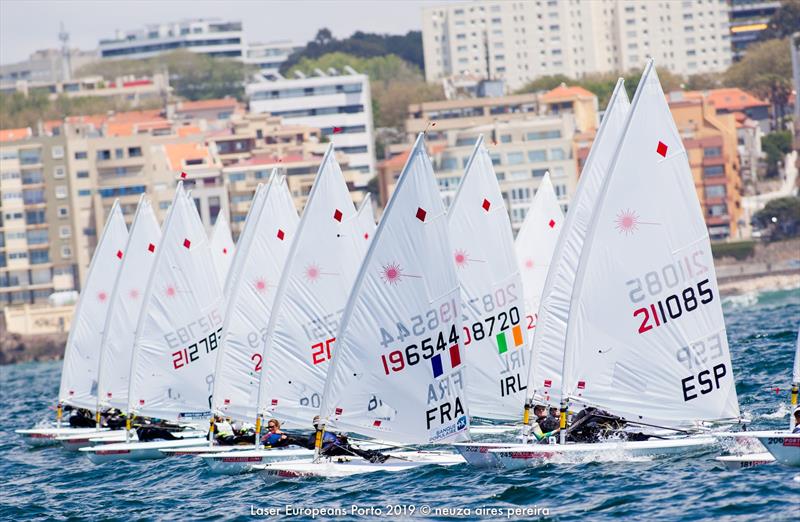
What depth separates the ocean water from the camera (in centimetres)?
2588

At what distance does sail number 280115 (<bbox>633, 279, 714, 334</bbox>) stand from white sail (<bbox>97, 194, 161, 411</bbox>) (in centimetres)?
1884

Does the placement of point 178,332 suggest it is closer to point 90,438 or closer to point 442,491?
point 90,438

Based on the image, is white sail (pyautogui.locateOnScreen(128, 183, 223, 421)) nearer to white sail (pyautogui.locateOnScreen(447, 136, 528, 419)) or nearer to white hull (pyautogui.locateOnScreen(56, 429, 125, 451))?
white hull (pyautogui.locateOnScreen(56, 429, 125, 451))

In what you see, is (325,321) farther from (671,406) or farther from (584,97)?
(584,97)

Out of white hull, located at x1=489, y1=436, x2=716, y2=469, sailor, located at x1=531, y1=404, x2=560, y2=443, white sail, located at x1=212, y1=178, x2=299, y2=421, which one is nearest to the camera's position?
white hull, located at x1=489, y1=436, x2=716, y2=469

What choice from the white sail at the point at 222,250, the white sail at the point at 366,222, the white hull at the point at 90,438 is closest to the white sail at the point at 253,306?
the white sail at the point at 366,222

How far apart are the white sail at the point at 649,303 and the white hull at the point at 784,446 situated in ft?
8.77

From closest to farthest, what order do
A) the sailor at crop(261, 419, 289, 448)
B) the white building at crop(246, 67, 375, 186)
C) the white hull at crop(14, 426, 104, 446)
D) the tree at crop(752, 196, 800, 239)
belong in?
the sailor at crop(261, 419, 289, 448) → the white hull at crop(14, 426, 104, 446) → the tree at crop(752, 196, 800, 239) → the white building at crop(246, 67, 375, 186)

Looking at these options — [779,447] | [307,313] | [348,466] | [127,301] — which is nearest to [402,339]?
[348,466]

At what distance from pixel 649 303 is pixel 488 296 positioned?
276 inches

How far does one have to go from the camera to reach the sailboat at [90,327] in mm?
47312

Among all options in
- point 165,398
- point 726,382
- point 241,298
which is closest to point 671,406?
point 726,382

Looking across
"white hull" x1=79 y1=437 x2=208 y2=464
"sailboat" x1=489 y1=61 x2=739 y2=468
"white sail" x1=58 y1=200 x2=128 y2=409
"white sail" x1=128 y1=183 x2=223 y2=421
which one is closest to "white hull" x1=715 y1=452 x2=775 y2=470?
"sailboat" x1=489 y1=61 x2=739 y2=468

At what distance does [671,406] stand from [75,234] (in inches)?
4569
